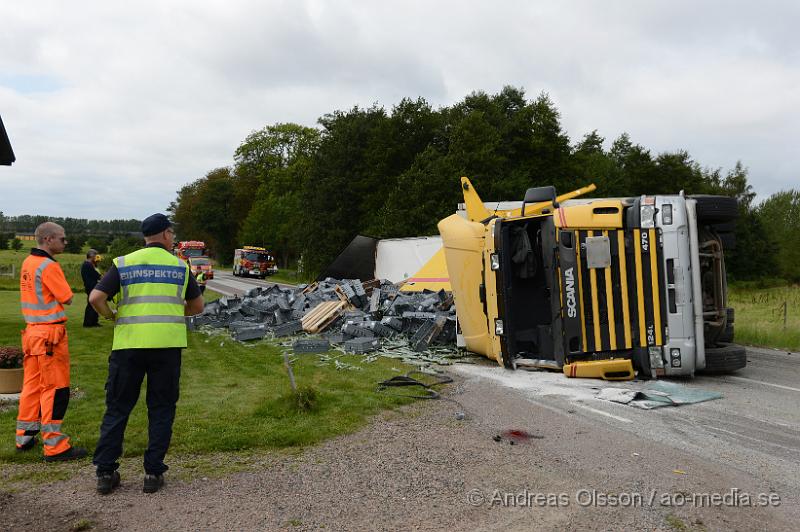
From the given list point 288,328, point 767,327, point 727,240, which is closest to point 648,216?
point 727,240

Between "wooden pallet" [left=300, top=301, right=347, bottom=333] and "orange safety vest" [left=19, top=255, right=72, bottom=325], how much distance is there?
790 cm

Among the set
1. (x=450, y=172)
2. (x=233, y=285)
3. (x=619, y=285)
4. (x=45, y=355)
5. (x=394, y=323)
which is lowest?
(x=394, y=323)

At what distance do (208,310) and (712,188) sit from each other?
128ft

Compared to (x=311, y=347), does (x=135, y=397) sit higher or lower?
higher

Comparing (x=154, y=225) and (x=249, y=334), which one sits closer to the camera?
(x=154, y=225)

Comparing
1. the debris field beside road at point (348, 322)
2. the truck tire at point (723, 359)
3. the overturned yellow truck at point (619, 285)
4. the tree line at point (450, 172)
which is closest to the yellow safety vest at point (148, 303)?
the debris field beside road at point (348, 322)

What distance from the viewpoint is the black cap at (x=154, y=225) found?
14.8 feet

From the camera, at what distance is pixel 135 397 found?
4410 mm

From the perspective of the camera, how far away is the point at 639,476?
4.57 m

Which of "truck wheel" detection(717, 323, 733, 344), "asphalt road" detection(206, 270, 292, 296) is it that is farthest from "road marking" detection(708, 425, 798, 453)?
"asphalt road" detection(206, 270, 292, 296)

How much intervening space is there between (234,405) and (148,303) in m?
2.71

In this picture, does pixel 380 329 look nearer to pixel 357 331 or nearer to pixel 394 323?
pixel 394 323

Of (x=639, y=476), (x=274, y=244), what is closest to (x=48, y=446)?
(x=639, y=476)

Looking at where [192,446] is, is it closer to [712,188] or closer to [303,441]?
[303,441]
